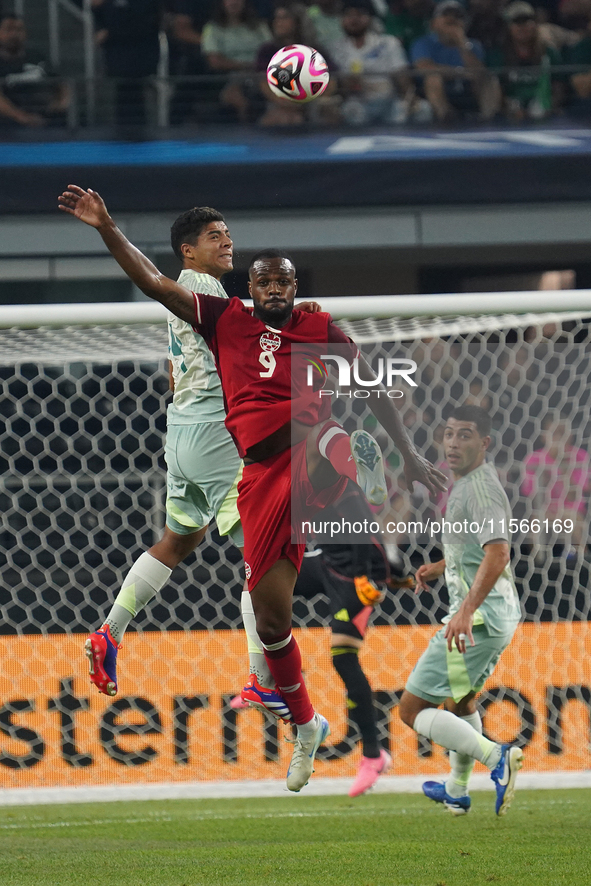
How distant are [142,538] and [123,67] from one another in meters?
6.46

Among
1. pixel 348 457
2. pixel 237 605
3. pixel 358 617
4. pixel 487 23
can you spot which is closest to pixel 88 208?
pixel 348 457

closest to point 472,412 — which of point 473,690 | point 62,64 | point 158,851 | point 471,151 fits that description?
point 473,690

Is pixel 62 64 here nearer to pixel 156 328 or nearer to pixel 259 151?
pixel 259 151

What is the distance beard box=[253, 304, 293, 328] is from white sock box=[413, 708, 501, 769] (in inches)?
80.8

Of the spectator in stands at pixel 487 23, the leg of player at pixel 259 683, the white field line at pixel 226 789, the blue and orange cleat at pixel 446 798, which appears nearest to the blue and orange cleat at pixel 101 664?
the leg of player at pixel 259 683

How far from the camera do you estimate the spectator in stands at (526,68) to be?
454 inches

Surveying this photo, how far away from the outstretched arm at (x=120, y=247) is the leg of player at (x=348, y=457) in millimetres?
786

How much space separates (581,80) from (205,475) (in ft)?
28.5

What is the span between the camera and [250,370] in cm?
438

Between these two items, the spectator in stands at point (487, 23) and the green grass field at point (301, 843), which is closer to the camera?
the green grass field at point (301, 843)

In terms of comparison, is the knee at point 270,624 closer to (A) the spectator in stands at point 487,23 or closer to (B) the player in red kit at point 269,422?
(B) the player in red kit at point 269,422

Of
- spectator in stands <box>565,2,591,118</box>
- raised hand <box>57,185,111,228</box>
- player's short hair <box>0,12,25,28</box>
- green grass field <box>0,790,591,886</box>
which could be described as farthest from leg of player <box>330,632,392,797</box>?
player's short hair <box>0,12,25,28</box>

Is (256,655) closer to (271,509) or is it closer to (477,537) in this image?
(271,509)

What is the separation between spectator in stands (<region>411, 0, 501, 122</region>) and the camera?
11.5 meters
